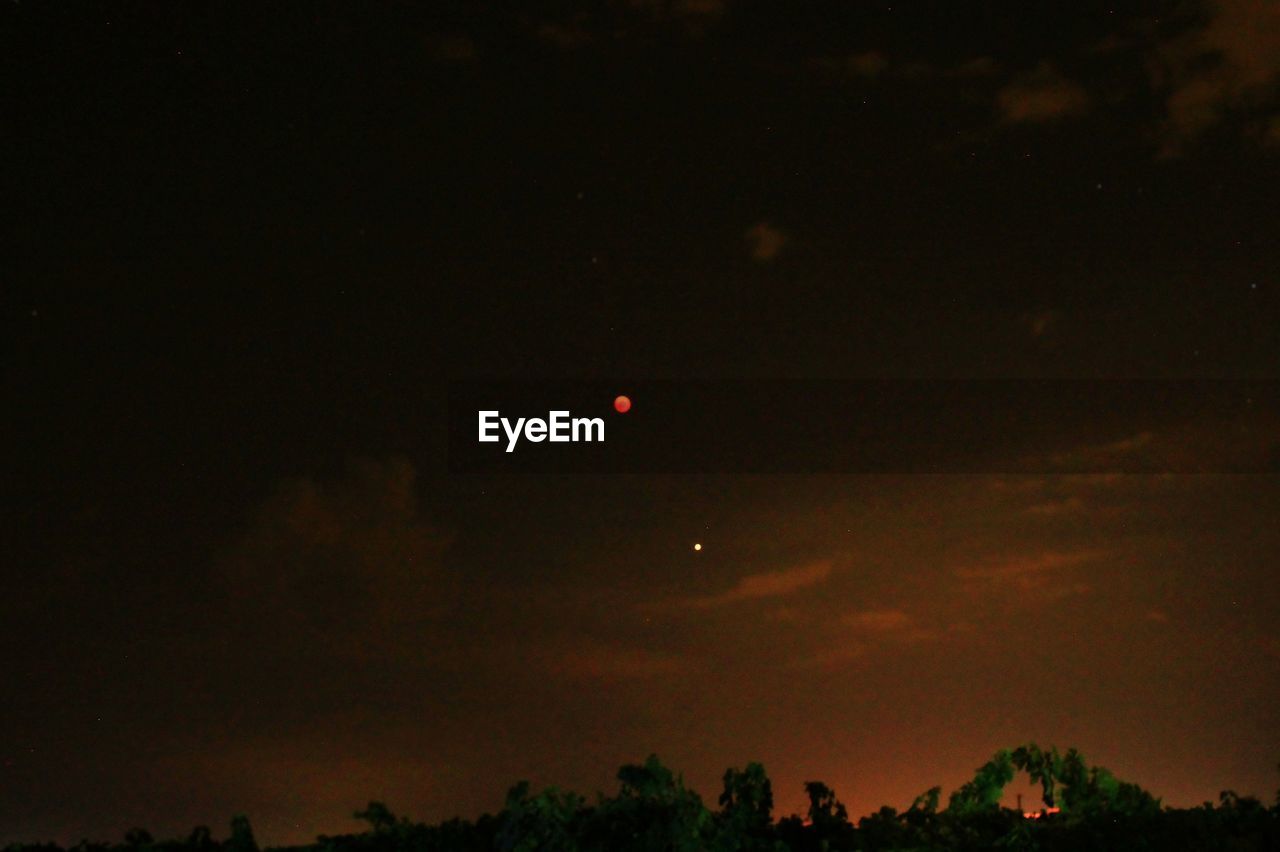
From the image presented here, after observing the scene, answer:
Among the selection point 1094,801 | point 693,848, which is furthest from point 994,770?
point 693,848

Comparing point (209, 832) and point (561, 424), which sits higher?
point (561, 424)

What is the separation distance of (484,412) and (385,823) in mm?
6447

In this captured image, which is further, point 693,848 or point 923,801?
point 923,801

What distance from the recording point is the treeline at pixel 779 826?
32.8ft

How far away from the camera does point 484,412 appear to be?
53.7ft

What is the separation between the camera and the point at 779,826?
34.4ft

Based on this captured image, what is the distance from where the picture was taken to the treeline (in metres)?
9.99

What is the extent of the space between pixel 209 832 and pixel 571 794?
2.59 meters

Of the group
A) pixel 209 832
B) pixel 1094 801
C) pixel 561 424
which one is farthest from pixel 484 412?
pixel 1094 801

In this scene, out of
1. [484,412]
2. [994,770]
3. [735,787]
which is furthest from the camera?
[484,412]

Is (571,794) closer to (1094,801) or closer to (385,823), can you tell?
(385,823)

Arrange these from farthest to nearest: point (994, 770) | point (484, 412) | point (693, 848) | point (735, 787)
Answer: point (484, 412) < point (994, 770) < point (735, 787) < point (693, 848)

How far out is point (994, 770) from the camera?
11.4m

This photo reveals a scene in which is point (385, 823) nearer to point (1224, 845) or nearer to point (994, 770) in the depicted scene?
point (994, 770)
